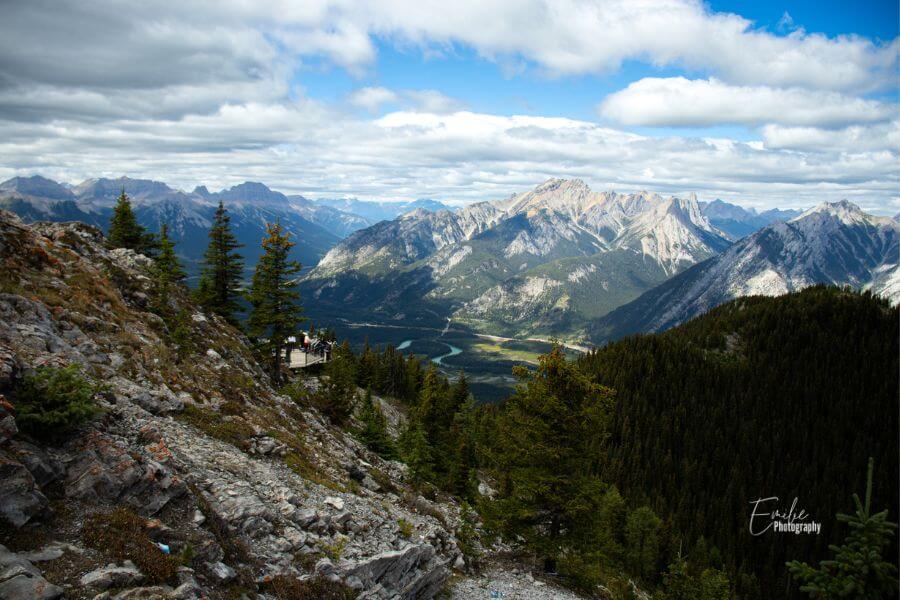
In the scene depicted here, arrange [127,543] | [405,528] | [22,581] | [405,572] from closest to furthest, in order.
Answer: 1. [22,581]
2. [127,543]
3. [405,572]
4. [405,528]

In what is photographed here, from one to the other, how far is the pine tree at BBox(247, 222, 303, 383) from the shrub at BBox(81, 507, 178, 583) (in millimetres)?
31166

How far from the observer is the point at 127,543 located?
12422 millimetres

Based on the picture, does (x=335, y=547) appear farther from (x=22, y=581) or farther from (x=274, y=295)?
(x=274, y=295)

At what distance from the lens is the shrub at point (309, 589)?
591 inches

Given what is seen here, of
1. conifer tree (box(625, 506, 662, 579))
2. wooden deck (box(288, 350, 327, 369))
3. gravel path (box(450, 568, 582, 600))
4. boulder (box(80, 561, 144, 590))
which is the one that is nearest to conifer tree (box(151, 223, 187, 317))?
wooden deck (box(288, 350, 327, 369))

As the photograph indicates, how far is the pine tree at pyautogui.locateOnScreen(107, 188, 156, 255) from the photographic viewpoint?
5644cm

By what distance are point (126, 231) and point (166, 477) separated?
5370 centimetres

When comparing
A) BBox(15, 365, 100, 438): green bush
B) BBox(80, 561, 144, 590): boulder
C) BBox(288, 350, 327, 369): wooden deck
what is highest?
BBox(15, 365, 100, 438): green bush

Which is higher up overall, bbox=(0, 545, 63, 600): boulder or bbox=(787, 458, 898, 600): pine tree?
bbox=(0, 545, 63, 600): boulder

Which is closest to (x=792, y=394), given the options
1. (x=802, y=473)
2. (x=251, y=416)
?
(x=802, y=473)

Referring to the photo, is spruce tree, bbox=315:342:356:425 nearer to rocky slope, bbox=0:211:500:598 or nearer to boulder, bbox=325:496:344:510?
rocky slope, bbox=0:211:500:598

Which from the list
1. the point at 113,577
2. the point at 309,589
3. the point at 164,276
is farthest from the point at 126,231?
the point at 113,577

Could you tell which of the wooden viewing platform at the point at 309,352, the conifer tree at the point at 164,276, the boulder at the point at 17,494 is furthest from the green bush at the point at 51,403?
the wooden viewing platform at the point at 309,352

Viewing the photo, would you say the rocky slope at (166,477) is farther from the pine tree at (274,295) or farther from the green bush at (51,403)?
the pine tree at (274,295)
